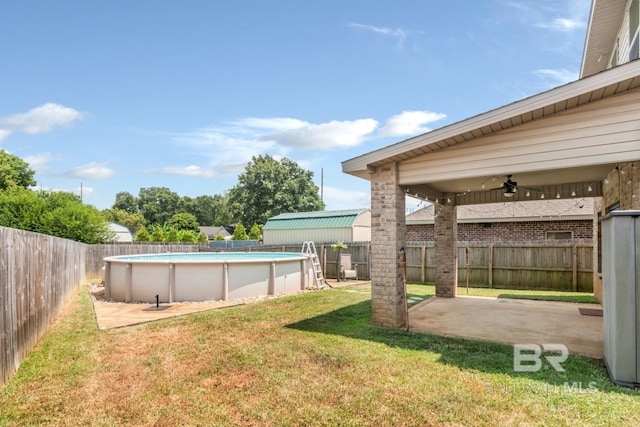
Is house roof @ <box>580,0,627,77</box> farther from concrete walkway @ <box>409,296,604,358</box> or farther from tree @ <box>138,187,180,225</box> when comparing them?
tree @ <box>138,187,180,225</box>

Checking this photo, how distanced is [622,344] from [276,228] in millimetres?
25380

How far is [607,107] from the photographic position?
5246 millimetres

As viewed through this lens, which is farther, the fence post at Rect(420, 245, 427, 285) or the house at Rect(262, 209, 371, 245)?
the house at Rect(262, 209, 371, 245)

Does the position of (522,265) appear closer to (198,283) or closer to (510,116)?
(510,116)

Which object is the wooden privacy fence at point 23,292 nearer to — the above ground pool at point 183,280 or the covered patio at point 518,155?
the above ground pool at point 183,280

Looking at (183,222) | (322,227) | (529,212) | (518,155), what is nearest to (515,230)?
(529,212)

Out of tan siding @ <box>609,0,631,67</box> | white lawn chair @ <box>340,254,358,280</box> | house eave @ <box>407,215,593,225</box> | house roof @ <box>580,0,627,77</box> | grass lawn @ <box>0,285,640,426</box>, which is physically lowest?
grass lawn @ <box>0,285,640,426</box>

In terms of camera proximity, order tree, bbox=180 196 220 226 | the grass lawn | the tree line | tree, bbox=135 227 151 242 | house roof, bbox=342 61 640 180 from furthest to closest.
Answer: tree, bbox=180 196 220 226 → tree, bbox=135 227 151 242 → the tree line → house roof, bbox=342 61 640 180 → the grass lawn

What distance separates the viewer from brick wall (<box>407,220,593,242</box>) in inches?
554

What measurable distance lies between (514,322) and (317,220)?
1947cm

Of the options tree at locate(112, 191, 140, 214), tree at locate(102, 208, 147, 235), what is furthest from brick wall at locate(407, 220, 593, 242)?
tree at locate(112, 191, 140, 214)

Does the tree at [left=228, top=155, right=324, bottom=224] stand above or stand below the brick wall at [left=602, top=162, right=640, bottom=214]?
above

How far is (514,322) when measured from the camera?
7.49 m

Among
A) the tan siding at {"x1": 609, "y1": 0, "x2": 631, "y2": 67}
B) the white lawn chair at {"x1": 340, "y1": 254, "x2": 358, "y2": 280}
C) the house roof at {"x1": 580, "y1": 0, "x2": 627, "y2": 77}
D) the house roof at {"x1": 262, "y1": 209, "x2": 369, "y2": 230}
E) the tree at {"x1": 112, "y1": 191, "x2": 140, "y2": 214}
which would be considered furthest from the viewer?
the tree at {"x1": 112, "y1": 191, "x2": 140, "y2": 214}
